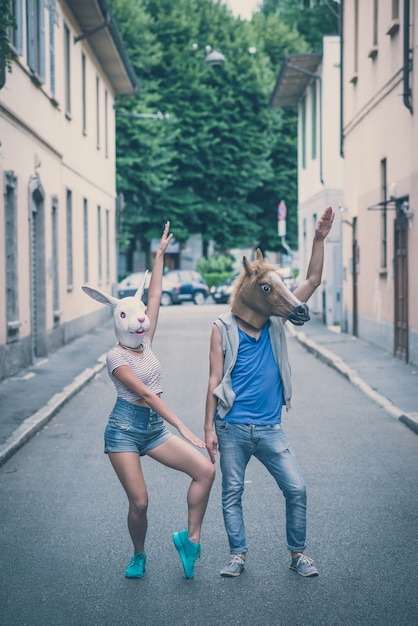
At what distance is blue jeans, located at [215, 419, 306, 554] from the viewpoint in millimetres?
5863

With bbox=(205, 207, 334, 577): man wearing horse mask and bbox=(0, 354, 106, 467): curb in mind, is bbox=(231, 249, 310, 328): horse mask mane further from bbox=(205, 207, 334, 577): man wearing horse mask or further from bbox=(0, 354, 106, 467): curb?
bbox=(0, 354, 106, 467): curb

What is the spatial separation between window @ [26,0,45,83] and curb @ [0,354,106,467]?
5.74m

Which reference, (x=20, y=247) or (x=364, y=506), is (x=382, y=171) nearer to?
(x=20, y=247)

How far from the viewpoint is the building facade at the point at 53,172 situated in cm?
1677

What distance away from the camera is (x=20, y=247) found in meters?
17.3

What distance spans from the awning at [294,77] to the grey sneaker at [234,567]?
968 inches

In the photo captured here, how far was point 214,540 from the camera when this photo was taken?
22.1 feet

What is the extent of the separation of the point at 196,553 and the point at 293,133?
50636mm

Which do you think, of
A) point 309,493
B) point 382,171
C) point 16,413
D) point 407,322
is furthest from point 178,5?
Answer: point 309,493

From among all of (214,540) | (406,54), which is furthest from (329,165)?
(214,540)

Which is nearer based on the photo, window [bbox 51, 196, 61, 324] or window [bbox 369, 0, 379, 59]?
window [bbox 369, 0, 379, 59]

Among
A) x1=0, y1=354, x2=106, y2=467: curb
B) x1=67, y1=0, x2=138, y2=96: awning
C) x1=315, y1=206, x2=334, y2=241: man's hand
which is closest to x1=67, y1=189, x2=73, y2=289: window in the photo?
x1=67, y1=0, x2=138, y2=96: awning

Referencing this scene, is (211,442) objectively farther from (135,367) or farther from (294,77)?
(294,77)

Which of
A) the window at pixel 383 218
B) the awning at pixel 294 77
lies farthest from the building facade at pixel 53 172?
the window at pixel 383 218
